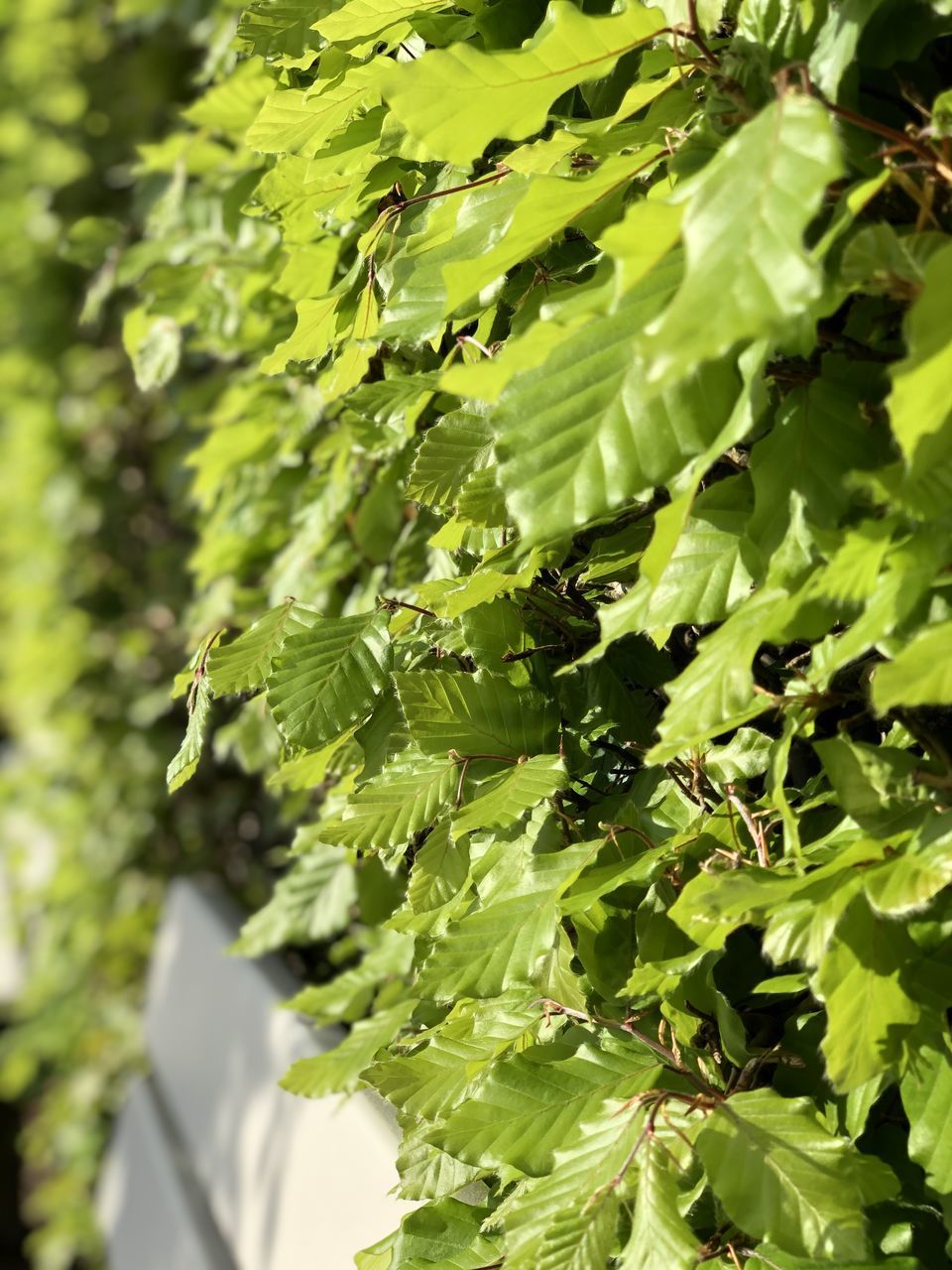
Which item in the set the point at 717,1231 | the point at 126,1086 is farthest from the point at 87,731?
the point at 717,1231

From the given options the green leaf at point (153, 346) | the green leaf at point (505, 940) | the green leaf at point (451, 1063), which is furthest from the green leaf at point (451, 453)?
the green leaf at point (153, 346)

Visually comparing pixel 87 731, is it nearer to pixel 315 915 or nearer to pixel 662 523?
pixel 315 915

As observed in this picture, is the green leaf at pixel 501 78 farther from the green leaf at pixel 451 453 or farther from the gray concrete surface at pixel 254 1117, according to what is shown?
the gray concrete surface at pixel 254 1117

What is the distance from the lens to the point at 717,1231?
1.09 meters

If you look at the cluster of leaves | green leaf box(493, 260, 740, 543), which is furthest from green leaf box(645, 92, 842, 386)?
green leaf box(493, 260, 740, 543)

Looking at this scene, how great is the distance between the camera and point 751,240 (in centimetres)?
63

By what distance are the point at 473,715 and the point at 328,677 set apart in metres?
0.16

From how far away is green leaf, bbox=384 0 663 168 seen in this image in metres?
0.85

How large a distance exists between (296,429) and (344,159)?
82 centimetres

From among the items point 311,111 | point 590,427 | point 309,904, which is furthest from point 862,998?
point 309,904

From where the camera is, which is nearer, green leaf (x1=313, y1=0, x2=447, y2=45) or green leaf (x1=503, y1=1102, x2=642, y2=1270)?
green leaf (x1=503, y1=1102, x2=642, y2=1270)

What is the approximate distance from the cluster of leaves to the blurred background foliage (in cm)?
321

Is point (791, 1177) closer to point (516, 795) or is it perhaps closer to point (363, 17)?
point (516, 795)

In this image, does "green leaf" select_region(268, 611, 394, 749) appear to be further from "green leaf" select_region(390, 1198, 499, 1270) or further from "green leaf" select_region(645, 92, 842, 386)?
"green leaf" select_region(645, 92, 842, 386)
